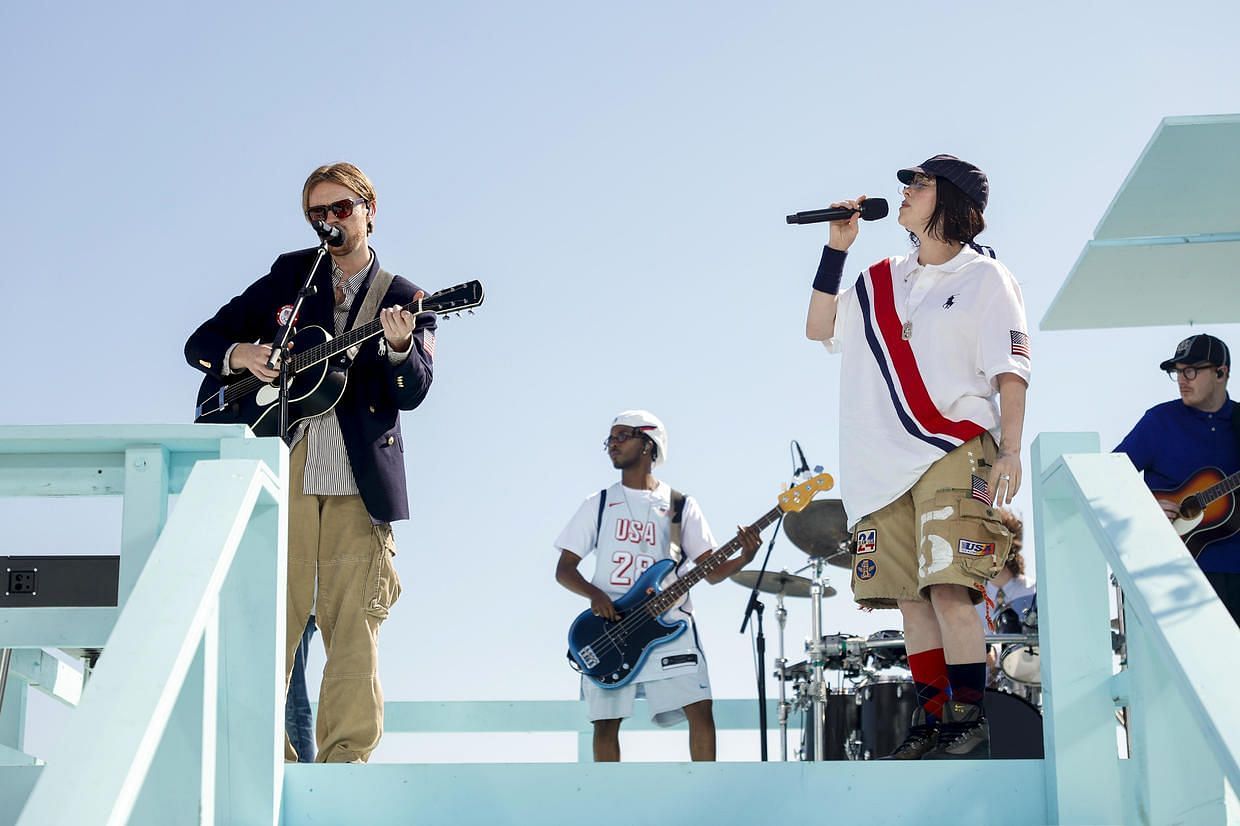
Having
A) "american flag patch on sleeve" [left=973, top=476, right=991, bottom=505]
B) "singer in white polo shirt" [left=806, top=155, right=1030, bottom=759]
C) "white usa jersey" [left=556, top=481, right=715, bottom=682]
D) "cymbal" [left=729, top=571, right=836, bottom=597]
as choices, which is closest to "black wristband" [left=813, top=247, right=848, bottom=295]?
"singer in white polo shirt" [left=806, top=155, right=1030, bottom=759]

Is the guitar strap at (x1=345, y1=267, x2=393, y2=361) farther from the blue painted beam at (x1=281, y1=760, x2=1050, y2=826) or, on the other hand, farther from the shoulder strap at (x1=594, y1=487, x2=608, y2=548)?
the shoulder strap at (x1=594, y1=487, x2=608, y2=548)

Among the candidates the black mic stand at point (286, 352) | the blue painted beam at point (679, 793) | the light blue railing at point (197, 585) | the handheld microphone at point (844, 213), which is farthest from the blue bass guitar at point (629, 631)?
the light blue railing at point (197, 585)

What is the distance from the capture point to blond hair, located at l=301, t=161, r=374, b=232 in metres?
4.80

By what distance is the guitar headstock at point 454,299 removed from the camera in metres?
4.99

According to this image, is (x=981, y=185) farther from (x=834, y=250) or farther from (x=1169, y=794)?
(x=1169, y=794)

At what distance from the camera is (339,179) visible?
4.80 meters

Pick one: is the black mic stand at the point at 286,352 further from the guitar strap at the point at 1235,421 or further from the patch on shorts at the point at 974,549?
the guitar strap at the point at 1235,421

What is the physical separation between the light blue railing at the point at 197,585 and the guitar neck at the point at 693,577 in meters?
3.62

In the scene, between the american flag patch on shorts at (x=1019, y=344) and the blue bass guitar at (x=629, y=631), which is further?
the blue bass guitar at (x=629, y=631)

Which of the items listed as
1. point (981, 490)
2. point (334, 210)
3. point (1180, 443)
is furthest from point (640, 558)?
point (981, 490)

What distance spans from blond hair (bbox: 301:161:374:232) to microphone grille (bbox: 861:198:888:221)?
59.5 inches

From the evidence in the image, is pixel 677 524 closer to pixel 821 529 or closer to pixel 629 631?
pixel 629 631

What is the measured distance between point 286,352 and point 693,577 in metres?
2.65

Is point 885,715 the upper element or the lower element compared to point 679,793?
lower
